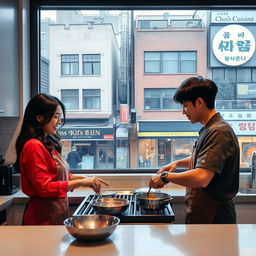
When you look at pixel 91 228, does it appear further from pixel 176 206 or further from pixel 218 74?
pixel 218 74

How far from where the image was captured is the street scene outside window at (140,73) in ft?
10.0

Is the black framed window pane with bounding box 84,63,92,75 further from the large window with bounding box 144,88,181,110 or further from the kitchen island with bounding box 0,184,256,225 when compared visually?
the kitchen island with bounding box 0,184,256,225

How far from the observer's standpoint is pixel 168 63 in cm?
306

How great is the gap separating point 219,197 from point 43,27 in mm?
2301

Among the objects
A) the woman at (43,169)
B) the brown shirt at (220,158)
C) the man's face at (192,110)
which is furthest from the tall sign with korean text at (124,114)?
the brown shirt at (220,158)

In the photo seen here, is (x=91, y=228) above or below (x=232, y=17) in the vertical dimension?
below

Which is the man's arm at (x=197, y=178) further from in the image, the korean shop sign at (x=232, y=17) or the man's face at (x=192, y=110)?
the korean shop sign at (x=232, y=17)

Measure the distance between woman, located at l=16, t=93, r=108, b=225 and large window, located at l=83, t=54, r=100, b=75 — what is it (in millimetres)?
1125

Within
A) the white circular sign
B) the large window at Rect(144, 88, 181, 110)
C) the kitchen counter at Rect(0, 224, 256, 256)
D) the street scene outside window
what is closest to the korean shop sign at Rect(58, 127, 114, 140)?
the street scene outside window

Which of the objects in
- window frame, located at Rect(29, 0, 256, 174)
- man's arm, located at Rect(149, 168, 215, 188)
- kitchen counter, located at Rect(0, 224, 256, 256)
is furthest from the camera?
window frame, located at Rect(29, 0, 256, 174)

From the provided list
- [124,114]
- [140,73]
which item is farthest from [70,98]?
[140,73]

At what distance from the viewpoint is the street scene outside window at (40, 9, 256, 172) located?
305 centimetres

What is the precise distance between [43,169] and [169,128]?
1581 mm

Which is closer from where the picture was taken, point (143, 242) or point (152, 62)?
point (143, 242)
